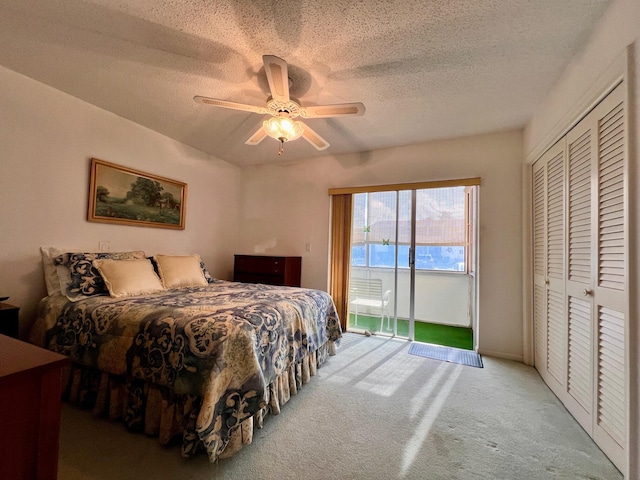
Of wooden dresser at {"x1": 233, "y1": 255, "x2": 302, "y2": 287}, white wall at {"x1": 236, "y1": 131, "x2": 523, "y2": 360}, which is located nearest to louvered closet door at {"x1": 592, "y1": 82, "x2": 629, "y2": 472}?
white wall at {"x1": 236, "y1": 131, "x2": 523, "y2": 360}

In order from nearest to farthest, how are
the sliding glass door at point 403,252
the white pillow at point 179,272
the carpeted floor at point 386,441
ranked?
1. the carpeted floor at point 386,441
2. the white pillow at point 179,272
3. the sliding glass door at point 403,252

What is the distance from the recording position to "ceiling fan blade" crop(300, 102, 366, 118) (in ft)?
5.83

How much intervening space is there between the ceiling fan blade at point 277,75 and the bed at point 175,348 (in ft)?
4.76

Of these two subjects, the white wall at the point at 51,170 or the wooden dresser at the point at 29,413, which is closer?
the wooden dresser at the point at 29,413

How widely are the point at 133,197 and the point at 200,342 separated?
224 centimetres

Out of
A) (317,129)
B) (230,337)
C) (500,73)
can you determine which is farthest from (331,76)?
(230,337)

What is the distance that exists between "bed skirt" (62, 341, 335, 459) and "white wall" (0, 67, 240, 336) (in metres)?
0.95

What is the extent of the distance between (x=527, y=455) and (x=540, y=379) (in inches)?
45.9

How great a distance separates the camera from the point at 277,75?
1.61 meters

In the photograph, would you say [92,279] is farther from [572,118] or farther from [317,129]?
[572,118]

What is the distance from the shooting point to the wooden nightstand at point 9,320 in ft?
5.78

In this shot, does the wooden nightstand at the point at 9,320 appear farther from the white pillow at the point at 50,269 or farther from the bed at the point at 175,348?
the white pillow at the point at 50,269

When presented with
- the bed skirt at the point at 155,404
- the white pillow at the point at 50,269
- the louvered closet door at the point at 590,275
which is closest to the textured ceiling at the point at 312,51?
the louvered closet door at the point at 590,275

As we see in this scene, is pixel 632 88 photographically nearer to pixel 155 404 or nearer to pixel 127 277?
pixel 155 404
